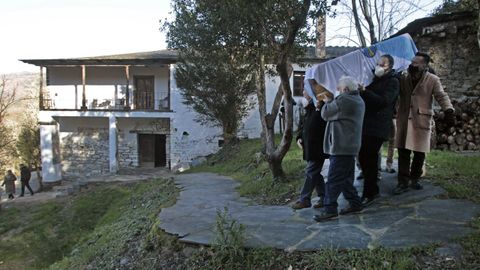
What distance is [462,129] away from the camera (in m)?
9.35

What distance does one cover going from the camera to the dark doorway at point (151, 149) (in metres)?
23.2

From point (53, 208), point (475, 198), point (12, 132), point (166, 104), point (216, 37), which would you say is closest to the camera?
point (475, 198)

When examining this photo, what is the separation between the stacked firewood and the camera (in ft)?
30.2

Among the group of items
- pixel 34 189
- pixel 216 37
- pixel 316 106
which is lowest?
pixel 34 189

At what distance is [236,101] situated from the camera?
1642cm

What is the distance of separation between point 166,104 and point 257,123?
5.02 metres

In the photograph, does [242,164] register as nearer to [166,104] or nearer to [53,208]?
[53,208]

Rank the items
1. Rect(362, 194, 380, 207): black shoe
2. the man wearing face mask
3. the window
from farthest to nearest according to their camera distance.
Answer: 1. the window
2. Rect(362, 194, 380, 207): black shoe
3. the man wearing face mask

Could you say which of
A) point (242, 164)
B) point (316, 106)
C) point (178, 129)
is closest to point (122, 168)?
point (178, 129)

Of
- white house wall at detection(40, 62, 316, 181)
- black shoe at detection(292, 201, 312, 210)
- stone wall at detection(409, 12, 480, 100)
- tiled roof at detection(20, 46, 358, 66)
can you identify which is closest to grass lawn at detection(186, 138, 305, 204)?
black shoe at detection(292, 201, 312, 210)

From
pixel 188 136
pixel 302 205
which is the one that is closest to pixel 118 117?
pixel 188 136

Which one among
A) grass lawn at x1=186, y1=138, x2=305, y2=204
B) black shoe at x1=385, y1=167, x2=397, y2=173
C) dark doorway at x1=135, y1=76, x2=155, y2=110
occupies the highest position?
dark doorway at x1=135, y1=76, x2=155, y2=110

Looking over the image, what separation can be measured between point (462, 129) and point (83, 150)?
19536 millimetres

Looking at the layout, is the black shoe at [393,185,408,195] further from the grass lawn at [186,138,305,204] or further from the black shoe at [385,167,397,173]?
the grass lawn at [186,138,305,204]
